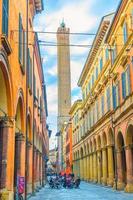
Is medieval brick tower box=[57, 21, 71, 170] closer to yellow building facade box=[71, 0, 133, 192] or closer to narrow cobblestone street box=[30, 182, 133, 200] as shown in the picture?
yellow building facade box=[71, 0, 133, 192]

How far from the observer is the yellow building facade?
28.2 metres

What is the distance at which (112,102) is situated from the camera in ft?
113

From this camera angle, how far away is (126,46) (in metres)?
28.2

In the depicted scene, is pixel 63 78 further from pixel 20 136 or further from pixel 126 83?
pixel 20 136

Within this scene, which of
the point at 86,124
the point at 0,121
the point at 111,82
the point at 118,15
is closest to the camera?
the point at 0,121

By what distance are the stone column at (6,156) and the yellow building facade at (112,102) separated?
13352 mm

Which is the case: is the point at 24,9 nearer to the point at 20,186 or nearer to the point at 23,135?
the point at 23,135

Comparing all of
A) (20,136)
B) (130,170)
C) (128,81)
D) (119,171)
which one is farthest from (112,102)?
(20,136)

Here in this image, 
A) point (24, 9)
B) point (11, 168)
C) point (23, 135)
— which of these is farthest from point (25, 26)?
point (11, 168)

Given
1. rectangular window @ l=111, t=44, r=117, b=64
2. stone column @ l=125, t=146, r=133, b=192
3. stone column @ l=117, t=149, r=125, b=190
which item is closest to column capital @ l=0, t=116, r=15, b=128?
stone column @ l=125, t=146, r=133, b=192

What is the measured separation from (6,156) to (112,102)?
836 inches

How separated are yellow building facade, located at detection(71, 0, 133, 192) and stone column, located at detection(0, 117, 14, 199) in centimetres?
1335

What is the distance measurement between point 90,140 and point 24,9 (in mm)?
33576

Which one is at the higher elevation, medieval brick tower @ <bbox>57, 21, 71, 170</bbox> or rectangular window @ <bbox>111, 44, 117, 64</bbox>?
medieval brick tower @ <bbox>57, 21, 71, 170</bbox>
